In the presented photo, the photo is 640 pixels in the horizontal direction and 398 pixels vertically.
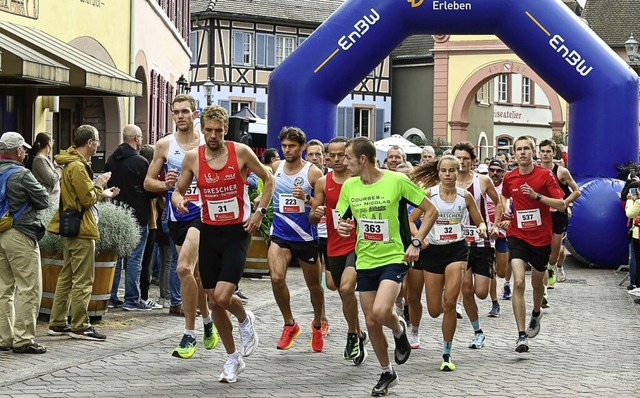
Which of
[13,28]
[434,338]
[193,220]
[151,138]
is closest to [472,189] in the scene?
[434,338]

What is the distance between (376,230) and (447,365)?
1.57m

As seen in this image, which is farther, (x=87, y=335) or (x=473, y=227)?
(x=473, y=227)

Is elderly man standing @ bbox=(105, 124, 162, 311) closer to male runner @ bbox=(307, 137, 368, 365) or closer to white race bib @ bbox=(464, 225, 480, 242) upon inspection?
male runner @ bbox=(307, 137, 368, 365)

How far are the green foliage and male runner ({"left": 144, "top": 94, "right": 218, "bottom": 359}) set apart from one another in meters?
1.45

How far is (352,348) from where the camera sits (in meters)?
9.84

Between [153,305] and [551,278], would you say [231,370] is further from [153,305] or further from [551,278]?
[551,278]

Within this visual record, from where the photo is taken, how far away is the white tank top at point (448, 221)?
33.4ft

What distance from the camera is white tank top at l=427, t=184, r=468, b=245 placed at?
10172 millimetres

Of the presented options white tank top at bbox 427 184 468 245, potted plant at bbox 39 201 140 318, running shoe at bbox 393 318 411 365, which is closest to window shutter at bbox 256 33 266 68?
potted plant at bbox 39 201 140 318

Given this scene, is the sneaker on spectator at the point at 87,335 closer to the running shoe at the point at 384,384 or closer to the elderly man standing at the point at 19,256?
the elderly man standing at the point at 19,256

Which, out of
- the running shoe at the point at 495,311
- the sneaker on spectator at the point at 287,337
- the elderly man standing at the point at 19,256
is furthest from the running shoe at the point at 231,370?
the running shoe at the point at 495,311

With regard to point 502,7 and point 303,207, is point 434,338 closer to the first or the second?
point 303,207

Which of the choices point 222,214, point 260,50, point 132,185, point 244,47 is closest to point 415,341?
point 222,214

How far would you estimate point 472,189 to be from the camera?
11539 mm
